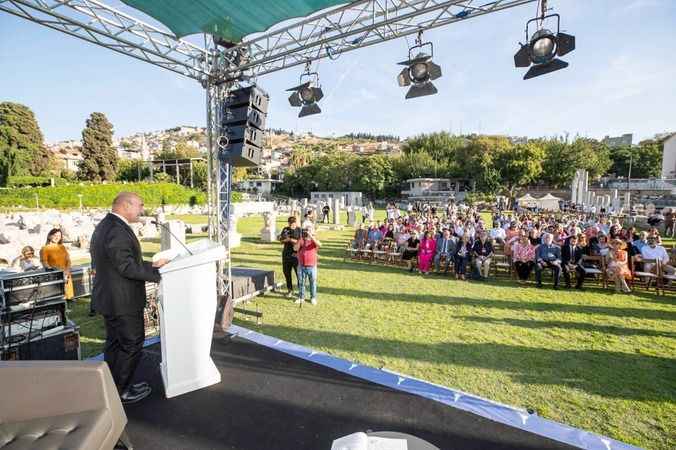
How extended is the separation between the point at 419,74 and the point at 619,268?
6708 mm

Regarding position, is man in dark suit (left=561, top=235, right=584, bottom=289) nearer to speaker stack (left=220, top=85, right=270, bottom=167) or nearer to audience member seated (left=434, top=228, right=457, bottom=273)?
audience member seated (left=434, top=228, right=457, bottom=273)

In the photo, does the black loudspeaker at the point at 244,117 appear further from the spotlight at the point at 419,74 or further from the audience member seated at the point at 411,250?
the audience member seated at the point at 411,250

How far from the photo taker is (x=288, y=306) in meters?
6.76

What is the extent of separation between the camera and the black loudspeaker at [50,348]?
3643 mm

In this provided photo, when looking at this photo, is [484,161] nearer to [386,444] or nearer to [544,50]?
[544,50]

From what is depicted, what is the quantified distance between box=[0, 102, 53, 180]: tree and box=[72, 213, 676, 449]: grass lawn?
168ft

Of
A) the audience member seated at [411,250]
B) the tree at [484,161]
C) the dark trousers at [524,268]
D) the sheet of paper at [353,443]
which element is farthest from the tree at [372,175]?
the sheet of paper at [353,443]

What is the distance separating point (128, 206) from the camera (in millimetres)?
3281

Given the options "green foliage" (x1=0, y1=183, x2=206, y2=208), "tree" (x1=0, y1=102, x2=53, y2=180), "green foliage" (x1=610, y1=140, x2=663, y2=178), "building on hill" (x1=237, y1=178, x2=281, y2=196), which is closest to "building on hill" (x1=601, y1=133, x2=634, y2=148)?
"green foliage" (x1=610, y1=140, x2=663, y2=178)

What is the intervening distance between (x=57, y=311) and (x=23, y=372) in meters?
2.17

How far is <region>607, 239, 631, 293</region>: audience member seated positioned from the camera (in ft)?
26.0

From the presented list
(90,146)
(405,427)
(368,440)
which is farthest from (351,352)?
(90,146)

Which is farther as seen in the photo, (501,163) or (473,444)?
(501,163)

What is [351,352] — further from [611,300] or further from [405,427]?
[611,300]
